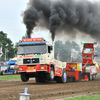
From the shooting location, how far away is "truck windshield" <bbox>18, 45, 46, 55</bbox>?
639 inches

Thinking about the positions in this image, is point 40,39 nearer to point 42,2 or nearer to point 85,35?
point 42,2

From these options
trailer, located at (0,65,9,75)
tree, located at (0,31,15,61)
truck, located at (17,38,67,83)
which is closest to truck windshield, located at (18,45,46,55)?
truck, located at (17,38,67,83)

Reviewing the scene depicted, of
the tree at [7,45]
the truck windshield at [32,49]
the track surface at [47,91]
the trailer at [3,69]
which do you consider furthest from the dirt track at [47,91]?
the tree at [7,45]

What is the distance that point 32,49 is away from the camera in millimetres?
16328

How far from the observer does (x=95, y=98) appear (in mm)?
9672

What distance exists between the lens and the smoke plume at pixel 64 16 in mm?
23344

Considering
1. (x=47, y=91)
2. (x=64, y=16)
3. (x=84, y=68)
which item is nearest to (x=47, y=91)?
(x=47, y=91)

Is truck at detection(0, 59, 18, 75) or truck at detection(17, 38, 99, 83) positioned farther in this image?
truck at detection(0, 59, 18, 75)

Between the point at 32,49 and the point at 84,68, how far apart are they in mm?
6561

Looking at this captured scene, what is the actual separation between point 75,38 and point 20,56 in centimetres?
1166

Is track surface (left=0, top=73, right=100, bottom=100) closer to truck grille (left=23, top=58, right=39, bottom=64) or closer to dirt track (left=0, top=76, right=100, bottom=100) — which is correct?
dirt track (left=0, top=76, right=100, bottom=100)

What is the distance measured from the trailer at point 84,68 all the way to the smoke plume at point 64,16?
2682 millimetres

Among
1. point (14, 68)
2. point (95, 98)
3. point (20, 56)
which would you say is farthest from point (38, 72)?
point (14, 68)

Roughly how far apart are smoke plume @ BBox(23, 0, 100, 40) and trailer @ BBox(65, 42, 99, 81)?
2682mm
